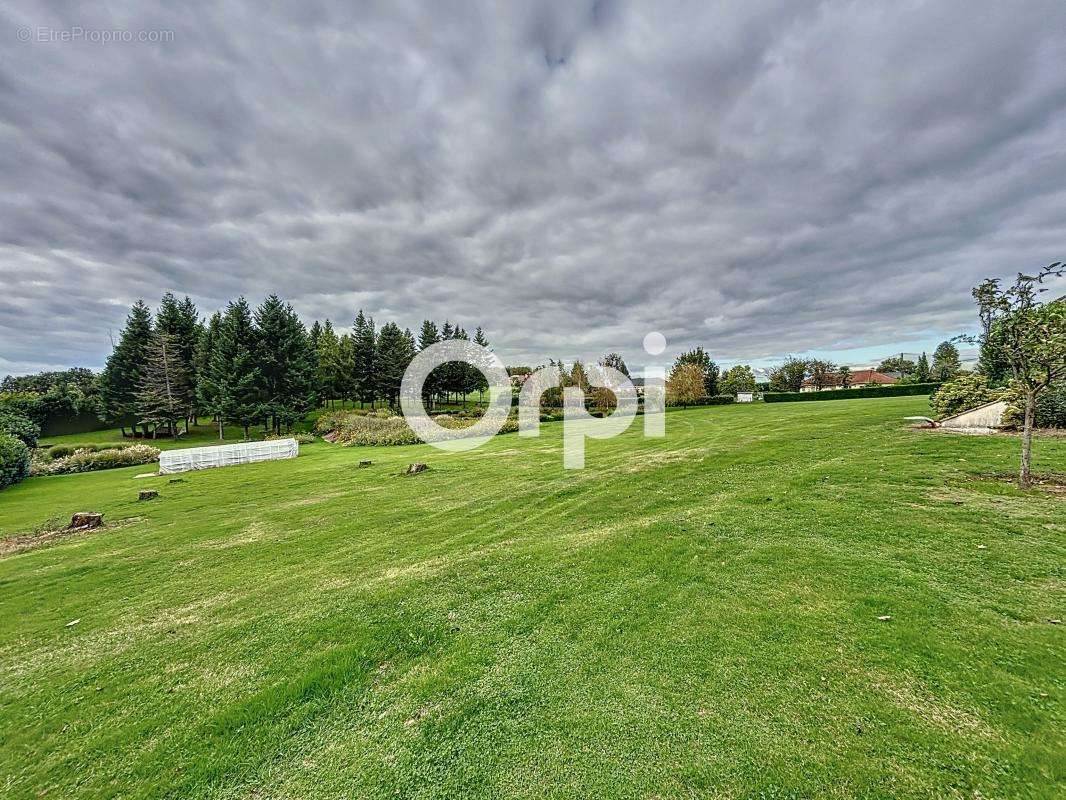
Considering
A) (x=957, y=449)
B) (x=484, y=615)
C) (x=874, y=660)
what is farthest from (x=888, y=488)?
(x=484, y=615)

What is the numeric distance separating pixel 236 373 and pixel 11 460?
640 inches

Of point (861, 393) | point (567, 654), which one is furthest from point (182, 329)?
point (861, 393)

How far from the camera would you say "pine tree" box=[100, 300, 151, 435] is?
30234mm

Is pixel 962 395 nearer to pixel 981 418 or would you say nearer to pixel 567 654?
pixel 981 418

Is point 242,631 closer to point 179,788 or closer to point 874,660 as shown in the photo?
point 179,788

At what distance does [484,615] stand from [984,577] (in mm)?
4997

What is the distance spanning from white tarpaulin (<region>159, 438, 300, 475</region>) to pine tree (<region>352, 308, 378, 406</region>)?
21.9 metres

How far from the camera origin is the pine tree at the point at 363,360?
40.2 meters

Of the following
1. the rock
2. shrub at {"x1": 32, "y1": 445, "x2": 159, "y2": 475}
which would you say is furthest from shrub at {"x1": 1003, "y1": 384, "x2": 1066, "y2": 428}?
shrub at {"x1": 32, "y1": 445, "x2": 159, "y2": 475}

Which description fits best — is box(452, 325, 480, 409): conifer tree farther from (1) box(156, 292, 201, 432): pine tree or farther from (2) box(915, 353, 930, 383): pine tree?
(2) box(915, 353, 930, 383): pine tree

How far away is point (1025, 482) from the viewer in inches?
242

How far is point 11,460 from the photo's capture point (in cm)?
1322

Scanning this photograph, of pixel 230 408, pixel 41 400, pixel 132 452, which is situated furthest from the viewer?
pixel 41 400

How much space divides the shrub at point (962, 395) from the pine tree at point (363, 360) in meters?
41.0
